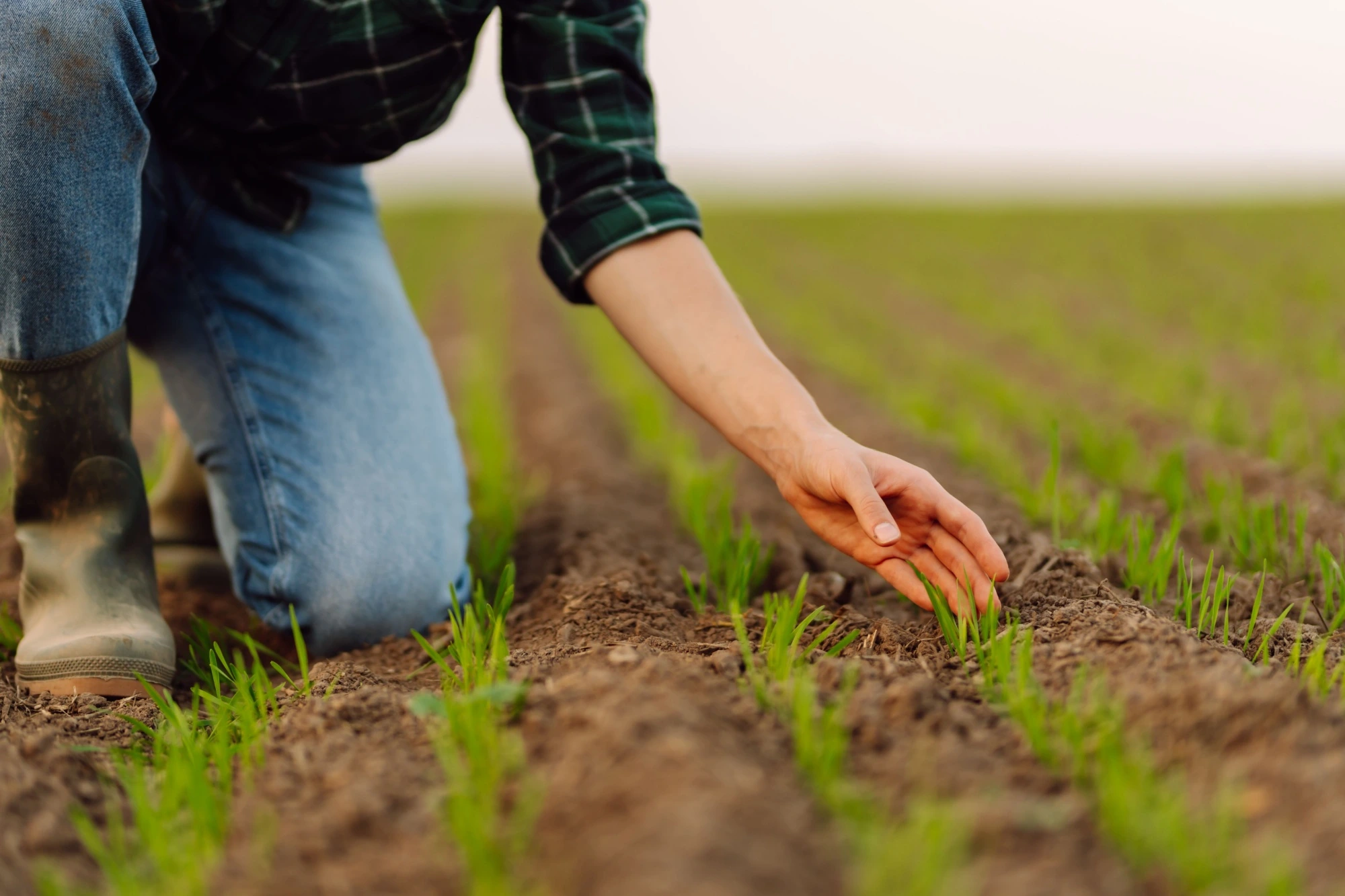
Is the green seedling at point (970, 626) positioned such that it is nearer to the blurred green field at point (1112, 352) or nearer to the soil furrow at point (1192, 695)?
the soil furrow at point (1192, 695)

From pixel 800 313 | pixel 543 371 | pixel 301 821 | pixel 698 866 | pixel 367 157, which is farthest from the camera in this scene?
pixel 800 313

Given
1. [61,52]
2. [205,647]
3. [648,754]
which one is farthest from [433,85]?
[648,754]

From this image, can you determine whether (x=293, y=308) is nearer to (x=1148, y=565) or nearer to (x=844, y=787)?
(x=844, y=787)

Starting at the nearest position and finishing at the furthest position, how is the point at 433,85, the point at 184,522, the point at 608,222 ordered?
the point at 608,222 < the point at 433,85 < the point at 184,522

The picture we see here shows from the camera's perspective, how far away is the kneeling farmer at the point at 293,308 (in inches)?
64.9

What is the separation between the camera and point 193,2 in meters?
1.85

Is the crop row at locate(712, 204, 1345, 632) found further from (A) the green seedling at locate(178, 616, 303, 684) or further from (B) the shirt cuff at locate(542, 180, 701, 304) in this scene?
(A) the green seedling at locate(178, 616, 303, 684)

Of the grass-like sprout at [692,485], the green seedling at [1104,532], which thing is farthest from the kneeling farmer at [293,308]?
the green seedling at [1104,532]

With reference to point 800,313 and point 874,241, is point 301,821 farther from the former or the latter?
point 874,241

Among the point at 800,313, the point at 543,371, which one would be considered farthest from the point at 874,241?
the point at 543,371

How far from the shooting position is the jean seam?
2029mm

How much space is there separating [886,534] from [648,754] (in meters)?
0.57

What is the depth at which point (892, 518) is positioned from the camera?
151cm

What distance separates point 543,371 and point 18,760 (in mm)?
4445
